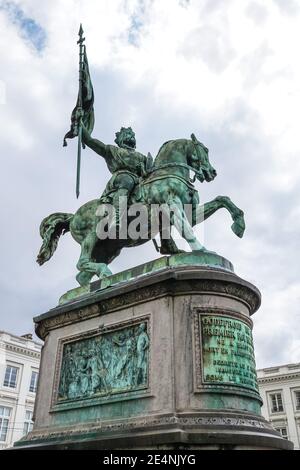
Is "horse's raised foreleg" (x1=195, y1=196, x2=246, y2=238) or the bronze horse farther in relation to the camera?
"horse's raised foreleg" (x1=195, y1=196, x2=246, y2=238)

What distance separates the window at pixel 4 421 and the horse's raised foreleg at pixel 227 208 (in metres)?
32.4

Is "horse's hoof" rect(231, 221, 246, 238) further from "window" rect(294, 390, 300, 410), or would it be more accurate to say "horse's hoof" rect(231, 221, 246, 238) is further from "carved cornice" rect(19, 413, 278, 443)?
"window" rect(294, 390, 300, 410)

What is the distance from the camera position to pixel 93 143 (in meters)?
11.3

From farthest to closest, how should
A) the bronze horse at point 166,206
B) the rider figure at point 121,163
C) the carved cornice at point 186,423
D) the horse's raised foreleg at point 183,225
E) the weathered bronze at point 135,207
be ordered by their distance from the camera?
the rider figure at point 121,163
the weathered bronze at point 135,207
the bronze horse at point 166,206
the horse's raised foreleg at point 183,225
the carved cornice at point 186,423

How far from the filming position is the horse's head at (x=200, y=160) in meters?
9.84

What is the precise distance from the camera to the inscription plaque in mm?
6797

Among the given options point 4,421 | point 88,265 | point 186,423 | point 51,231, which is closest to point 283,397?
point 4,421

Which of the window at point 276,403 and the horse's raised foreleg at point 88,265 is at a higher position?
the window at point 276,403

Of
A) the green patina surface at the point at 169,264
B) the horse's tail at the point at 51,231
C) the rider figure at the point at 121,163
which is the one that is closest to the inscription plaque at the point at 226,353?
the green patina surface at the point at 169,264

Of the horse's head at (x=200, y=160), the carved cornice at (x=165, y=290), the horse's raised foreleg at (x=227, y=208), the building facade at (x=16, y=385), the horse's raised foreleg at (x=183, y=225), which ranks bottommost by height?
the carved cornice at (x=165, y=290)

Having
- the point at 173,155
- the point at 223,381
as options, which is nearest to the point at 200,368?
the point at 223,381

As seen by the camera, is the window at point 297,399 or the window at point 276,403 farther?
the window at point 276,403

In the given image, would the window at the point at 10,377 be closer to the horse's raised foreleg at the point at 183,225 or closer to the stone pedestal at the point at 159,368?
the stone pedestal at the point at 159,368

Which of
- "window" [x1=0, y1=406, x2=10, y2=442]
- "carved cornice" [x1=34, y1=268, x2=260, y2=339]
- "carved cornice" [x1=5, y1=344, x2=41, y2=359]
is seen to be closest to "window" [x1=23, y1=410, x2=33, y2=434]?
"window" [x1=0, y1=406, x2=10, y2=442]
